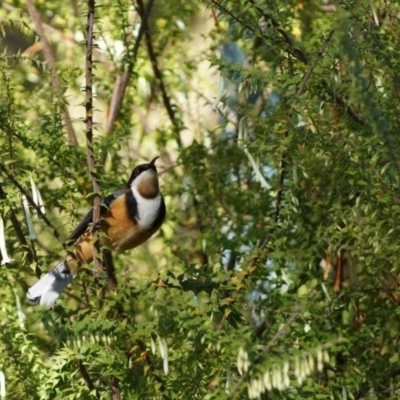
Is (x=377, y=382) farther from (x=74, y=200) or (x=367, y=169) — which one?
(x=74, y=200)

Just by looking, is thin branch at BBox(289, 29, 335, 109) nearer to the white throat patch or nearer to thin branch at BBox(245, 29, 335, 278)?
thin branch at BBox(245, 29, 335, 278)

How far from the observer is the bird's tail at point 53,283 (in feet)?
10.4

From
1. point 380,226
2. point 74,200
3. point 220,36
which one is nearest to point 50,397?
point 74,200

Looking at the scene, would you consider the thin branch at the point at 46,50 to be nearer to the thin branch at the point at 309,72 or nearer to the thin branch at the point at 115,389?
the thin branch at the point at 115,389

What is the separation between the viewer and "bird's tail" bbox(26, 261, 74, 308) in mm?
3170

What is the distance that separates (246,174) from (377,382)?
142cm

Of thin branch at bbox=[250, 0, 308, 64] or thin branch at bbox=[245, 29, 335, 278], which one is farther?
thin branch at bbox=[250, 0, 308, 64]

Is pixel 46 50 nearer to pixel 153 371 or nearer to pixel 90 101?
pixel 90 101

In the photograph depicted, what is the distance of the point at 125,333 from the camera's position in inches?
95.7

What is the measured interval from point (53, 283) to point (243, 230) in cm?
92

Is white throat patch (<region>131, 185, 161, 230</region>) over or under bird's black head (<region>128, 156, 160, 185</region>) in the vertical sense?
under

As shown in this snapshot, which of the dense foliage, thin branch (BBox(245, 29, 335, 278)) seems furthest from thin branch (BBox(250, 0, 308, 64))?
thin branch (BBox(245, 29, 335, 278))

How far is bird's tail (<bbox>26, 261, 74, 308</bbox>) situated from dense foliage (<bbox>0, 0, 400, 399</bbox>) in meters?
0.05

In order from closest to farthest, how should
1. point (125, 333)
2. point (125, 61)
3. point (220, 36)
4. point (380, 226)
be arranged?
point (125, 333) < point (380, 226) < point (125, 61) < point (220, 36)
